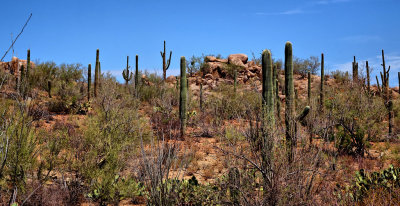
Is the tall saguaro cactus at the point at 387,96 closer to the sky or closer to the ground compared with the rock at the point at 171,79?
closer to the ground

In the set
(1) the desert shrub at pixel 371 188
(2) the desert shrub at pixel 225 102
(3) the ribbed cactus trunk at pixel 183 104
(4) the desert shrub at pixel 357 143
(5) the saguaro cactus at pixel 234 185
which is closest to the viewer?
(5) the saguaro cactus at pixel 234 185

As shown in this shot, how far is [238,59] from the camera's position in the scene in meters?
34.3

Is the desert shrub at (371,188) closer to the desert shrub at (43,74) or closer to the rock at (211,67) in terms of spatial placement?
the desert shrub at (43,74)

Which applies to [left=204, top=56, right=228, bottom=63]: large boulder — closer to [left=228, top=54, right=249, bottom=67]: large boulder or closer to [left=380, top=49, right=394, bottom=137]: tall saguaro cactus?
[left=228, top=54, right=249, bottom=67]: large boulder

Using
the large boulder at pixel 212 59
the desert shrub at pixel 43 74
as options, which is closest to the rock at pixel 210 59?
the large boulder at pixel 212 59

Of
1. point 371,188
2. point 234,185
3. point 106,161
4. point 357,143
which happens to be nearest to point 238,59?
point 357,143

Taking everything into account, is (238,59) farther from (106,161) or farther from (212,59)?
(106,161)

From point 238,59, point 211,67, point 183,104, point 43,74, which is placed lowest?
point 183,104

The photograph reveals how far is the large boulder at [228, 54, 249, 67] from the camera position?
33.7m

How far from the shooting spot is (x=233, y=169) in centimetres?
468

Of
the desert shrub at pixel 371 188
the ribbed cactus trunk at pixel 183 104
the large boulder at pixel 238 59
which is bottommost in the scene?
the desert shrub at pixel 371 188

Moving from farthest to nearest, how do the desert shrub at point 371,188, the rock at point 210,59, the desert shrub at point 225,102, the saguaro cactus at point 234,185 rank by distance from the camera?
the rock at point 210,59 < the desert shrub at point 225,102 < the desert shrub at point 371,188 < the saguaro cactus at point 234,185

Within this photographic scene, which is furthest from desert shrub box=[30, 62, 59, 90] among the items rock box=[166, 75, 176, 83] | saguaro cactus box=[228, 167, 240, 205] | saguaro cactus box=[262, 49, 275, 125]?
saguaro cactus box=[228, 167, 240, 205]

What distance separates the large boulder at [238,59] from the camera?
33688 mm
